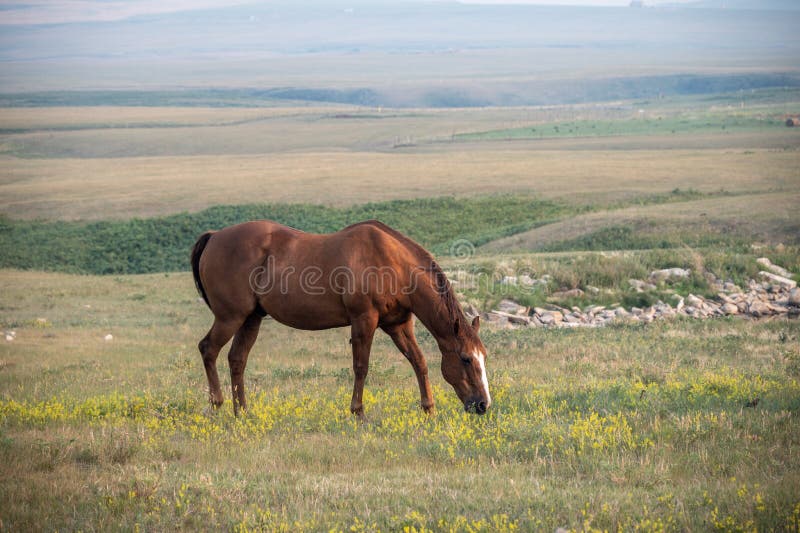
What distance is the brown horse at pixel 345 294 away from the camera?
31.2 feet

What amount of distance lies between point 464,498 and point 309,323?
13.2ft

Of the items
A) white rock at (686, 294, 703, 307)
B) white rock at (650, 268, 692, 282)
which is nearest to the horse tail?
white rock at (686, 294, 703, 307)

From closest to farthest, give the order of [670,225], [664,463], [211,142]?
[664,463] < [670,225] < [211,142]

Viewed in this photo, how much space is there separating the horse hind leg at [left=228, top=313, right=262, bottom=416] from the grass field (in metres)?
0.47

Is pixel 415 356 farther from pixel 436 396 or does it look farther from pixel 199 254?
pixel 199 254

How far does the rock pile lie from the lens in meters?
17.4

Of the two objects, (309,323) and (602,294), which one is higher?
(309,323)

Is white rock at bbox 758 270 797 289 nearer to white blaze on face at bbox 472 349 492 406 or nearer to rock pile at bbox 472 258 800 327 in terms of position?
rock pile at bbox 472 258 800 327

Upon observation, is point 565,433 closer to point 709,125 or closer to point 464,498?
point 464,498

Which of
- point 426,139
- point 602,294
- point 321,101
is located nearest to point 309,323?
point 602,294

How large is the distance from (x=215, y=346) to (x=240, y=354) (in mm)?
330

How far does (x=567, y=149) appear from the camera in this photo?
7106 centimetres

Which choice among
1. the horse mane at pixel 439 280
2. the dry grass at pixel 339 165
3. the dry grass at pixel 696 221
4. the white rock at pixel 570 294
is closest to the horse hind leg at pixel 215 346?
the horse mane at pixel 439 280

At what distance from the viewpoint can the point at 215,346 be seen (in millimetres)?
10445
